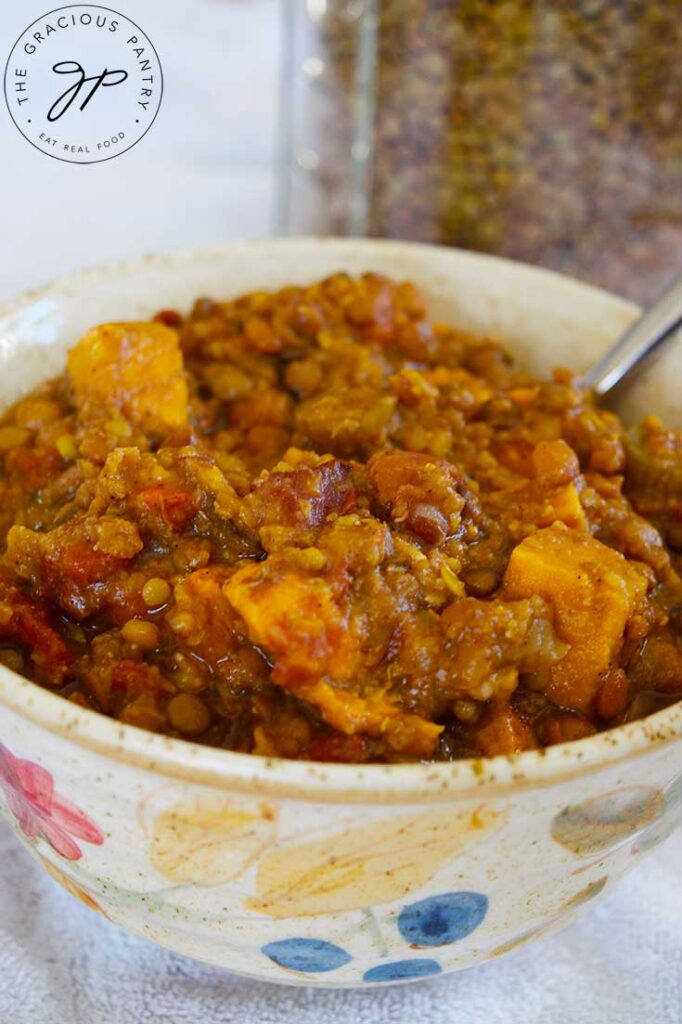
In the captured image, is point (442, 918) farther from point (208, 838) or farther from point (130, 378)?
point (130, 378)

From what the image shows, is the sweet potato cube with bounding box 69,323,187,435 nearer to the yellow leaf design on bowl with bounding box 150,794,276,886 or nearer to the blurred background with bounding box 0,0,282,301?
the blurred background with bounding box 0,0,282,301

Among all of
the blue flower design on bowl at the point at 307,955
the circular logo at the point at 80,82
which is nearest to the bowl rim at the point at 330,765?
the blue flower design on bowl at the point at 307,955

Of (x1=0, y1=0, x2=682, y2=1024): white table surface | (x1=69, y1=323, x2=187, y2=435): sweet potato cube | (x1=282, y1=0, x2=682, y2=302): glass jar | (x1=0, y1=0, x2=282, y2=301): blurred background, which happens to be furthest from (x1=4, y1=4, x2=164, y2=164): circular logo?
(x1=282, y1=0, x2=682, y2=302): glass jar

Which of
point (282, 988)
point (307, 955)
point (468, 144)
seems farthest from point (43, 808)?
point (468, 144)

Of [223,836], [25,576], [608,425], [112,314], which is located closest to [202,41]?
[112,314]

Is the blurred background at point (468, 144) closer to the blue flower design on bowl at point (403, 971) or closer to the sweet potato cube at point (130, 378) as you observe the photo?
the sweet potato cube at point (130, 378)

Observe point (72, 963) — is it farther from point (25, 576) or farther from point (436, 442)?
point (436, 442)
